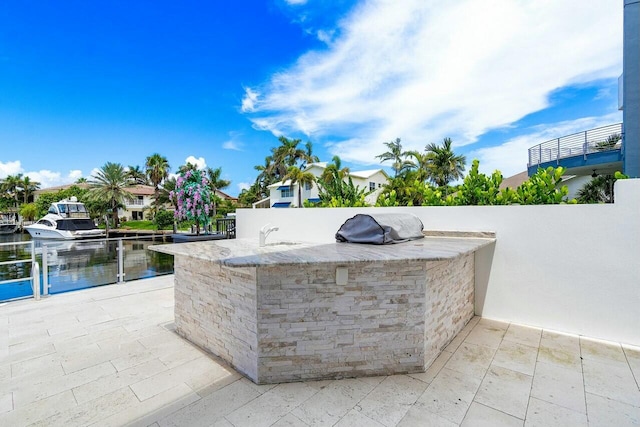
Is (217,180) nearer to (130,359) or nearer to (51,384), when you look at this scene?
(130,359)

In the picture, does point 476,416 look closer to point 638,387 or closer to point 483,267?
point 638,387

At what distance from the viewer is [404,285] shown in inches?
106

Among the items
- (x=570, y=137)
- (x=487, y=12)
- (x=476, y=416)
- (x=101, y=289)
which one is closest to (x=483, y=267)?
(x=476, y=416)

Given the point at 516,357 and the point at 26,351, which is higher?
the point at 26,351

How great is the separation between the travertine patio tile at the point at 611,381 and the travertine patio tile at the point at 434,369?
1.12 metres

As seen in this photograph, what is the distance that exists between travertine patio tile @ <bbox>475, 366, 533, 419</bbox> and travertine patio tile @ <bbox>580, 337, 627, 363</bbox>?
3.55 feet

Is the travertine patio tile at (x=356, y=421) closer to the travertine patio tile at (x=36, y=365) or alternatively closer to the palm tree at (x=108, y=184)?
the travertine patio tile at (x=36, y=365)

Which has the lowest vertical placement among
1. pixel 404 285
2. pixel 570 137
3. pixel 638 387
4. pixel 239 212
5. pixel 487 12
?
pixel 638 387

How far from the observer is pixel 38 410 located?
85.8 inches

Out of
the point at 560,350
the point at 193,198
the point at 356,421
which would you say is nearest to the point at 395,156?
the point at 193,198

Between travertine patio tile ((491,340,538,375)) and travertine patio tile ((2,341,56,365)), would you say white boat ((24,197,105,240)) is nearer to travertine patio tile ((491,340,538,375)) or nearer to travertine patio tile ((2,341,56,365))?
travertine patio tile ((2,341,56,365))

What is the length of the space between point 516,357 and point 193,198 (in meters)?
7.25

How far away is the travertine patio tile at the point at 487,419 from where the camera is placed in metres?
2.01

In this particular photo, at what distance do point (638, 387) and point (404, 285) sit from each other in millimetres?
2159
